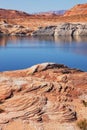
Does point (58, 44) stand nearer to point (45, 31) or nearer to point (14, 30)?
point (45, 31)

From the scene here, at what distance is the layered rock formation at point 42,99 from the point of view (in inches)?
730

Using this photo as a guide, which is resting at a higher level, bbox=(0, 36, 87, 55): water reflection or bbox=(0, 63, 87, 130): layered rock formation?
bbox=(0, 63, 87, 130): layered rock formation

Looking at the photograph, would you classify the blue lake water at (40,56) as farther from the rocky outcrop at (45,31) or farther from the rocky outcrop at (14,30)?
the rocky outcrop at (14,30)

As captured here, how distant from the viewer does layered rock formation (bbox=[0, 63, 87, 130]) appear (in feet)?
60.8

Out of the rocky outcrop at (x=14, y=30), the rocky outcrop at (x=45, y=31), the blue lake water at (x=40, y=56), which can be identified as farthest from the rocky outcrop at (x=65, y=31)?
the blue lake water at (x=40, y=56)

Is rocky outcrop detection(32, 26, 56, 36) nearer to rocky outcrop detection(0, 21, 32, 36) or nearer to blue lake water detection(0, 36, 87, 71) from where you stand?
rocky outcrop detection(0, 21, 32, 36)

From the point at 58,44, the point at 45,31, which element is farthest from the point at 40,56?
the point at 45,31

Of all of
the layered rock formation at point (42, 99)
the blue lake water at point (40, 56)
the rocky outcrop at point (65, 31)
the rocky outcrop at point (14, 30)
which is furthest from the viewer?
the rocky outcrop at point (14, 30)

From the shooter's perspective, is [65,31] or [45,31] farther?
[45,31]

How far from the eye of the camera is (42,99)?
19.9 m

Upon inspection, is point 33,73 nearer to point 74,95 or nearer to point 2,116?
point 74,95

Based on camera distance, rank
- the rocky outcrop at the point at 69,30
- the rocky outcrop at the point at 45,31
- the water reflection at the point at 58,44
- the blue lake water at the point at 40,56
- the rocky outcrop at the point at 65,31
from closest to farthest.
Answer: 1. the blue lake water at the point at 40,56
2. the water reflection at the point at 58,44
3. the rocky outcrop at the point at 65,31
4. the rocky outcrop at the point at 69,30
5. the rocky outcrop at the point at 45,31

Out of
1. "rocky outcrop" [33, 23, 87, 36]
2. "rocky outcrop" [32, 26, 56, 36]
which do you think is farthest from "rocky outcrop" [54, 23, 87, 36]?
"rocky outcrop" [32, 26, 56, 36]

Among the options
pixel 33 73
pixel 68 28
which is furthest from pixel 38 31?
pixel 33 73
